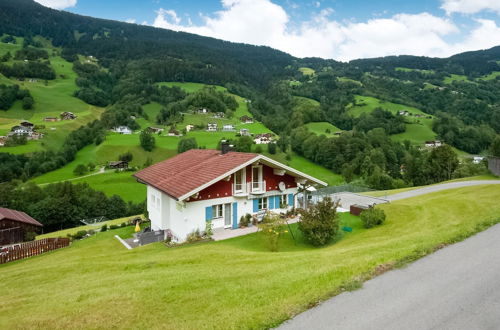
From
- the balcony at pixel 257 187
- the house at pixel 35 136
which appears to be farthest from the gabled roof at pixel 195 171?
the house at pixel 35 136

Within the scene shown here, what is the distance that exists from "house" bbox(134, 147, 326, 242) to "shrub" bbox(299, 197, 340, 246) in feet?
17.5

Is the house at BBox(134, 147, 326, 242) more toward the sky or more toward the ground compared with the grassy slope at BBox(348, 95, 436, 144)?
more toward the ground

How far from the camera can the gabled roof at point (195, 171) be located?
1869cm

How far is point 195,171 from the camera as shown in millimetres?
20844

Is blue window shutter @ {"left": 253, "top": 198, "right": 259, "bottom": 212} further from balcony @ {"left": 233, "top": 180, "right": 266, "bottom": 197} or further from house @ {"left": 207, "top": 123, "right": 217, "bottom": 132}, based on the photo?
house @ {"left": 207, "top": 123, "right": 217, "bottom": 132}

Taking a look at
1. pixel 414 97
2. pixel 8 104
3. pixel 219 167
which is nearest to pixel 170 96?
pixel 8 104

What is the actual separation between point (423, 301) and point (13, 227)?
4515 centimetres

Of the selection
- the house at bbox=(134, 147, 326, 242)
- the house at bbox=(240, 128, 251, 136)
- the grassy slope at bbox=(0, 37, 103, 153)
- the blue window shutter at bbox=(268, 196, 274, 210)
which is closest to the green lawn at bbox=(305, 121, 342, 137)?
the house at bbox=(240, 128, 251, 136)

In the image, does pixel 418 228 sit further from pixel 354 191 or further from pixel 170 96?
pixel 170 96

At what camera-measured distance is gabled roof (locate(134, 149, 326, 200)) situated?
1869cm

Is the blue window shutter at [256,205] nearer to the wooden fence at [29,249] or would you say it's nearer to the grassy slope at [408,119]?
the wooden fence at [29,249]

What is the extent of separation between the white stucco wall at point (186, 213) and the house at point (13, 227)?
25.7 m

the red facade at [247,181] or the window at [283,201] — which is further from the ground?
the red facade at [247,181]

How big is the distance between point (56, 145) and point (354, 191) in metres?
96.1
